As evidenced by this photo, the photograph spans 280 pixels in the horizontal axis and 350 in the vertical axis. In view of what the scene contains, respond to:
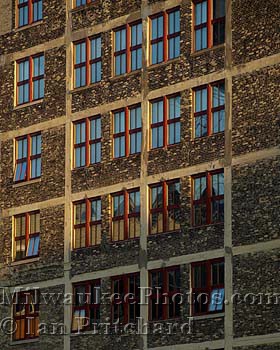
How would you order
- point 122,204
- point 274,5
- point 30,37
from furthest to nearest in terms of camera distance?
point 30,37 < point 122,204 < point 274,5

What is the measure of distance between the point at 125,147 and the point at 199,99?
374 cm

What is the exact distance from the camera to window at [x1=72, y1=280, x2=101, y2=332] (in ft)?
197

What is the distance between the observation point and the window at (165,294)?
57.1 meters

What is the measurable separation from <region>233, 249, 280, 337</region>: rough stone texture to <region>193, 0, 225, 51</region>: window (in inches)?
303

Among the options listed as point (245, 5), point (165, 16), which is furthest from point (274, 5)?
point (165, 16)

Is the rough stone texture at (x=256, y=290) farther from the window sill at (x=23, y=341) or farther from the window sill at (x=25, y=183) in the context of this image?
the window sill at (x=25, y=183)

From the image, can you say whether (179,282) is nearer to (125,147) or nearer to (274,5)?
(125,147)

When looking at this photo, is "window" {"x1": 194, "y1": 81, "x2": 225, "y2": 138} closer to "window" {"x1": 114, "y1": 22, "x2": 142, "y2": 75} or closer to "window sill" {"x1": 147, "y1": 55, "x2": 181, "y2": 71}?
"window sill" {"x1": 147, "y1": 55, "x2": 181, "y2": 71}

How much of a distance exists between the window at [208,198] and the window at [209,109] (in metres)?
1.55

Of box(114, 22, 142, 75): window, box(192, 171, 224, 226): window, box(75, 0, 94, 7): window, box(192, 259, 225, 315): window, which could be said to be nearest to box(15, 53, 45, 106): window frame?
box(75, 0, 94, 7): window

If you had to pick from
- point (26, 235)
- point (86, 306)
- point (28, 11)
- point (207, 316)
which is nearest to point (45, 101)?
point (28, 11)

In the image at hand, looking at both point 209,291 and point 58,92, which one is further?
point 58,92

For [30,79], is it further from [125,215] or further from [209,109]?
[209,109]

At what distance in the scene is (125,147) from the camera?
196ft
